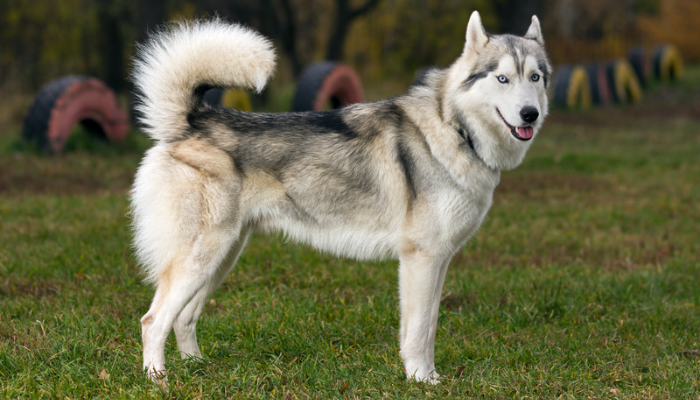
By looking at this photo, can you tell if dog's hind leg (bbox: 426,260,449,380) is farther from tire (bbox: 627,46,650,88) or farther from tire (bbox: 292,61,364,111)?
tire (bbox: 627,46,650,88)

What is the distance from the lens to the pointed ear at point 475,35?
351 cm

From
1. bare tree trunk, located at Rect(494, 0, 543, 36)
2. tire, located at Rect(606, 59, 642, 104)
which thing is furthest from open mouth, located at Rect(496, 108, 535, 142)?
tire, located at Rect(606, 59, 642, 104)

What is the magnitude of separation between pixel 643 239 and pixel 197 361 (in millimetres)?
4340

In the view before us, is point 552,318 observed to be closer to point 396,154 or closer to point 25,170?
point 396,154

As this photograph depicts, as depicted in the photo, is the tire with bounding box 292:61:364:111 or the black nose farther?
the tire with bounding box 292:61:364:111

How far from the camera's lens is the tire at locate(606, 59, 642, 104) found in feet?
59.5

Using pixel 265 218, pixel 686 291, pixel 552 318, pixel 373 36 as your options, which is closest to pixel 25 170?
pixel 265 218

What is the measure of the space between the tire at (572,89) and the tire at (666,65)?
7049mm

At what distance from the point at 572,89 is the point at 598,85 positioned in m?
1.58

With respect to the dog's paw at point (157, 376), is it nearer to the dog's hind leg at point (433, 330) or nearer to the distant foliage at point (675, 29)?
the dog's hind leg at point (433, 330)

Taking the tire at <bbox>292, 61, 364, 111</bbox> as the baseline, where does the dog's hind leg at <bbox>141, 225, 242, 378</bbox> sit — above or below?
below

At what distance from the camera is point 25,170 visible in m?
8.35

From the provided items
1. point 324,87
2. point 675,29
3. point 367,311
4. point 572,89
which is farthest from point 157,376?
point 675,29

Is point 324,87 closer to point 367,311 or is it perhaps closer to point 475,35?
point 367,311
